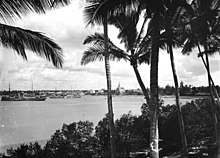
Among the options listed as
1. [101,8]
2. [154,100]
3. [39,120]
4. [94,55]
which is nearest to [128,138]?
[94,55]

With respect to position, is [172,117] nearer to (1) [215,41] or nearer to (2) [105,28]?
(1) [215,41]

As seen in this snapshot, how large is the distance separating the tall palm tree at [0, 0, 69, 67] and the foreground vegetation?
652 cm

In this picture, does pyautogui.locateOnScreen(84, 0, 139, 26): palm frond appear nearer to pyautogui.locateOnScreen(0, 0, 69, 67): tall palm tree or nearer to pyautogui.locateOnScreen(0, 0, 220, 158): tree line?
pyautogui.locateOnScreen(0, 0, 220, 158): tree line

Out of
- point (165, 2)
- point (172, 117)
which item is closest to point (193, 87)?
point (172, 117)

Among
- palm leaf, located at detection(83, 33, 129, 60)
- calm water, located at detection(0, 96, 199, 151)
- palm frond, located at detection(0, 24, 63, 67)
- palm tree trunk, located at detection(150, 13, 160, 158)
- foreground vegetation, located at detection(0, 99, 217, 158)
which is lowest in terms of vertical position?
calm water, located at detection(0, 96, 199, 151)

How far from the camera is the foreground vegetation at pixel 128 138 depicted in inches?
474

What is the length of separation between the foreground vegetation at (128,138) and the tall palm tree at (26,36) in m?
6.52

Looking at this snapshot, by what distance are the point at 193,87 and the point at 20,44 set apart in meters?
21.2

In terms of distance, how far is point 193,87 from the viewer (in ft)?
80.0

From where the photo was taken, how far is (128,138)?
13.5 meters

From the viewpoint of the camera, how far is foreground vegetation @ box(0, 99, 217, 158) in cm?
1203

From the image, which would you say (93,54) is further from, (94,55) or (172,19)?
(172,19)

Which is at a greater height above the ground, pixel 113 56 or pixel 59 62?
pixel 113 56

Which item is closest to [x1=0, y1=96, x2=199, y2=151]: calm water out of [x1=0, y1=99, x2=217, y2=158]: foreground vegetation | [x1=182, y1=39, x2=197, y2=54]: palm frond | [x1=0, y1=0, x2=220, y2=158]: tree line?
[x1=0, y1=99, x2=217, y2=158]: foreground vegetation
